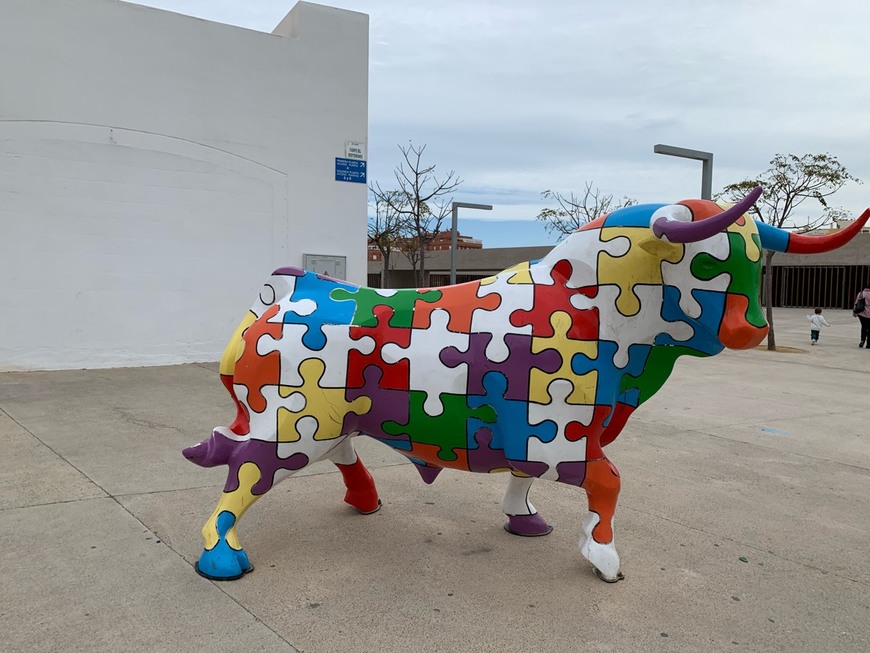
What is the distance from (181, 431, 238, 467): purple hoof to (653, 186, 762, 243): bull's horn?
2107mm

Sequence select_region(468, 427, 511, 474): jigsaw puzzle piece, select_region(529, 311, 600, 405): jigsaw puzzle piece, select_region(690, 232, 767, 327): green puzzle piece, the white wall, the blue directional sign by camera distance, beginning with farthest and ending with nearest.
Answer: the blue directional sign
the white wall
select_region(468, 427, 511, 474): jigsaw puzzle piece
select_region(529, 311, 600, 405): jigsaw puzzle piece
select_region(690, 232, 767, 327): green puzzle piece

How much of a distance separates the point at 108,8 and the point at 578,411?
876 centimetres

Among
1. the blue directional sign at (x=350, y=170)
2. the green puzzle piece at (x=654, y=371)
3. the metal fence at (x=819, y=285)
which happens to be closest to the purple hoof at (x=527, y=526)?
the green puzzle piece at (x=654, y=371)

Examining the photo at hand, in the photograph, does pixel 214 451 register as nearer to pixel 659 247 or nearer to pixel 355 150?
pixel 659 247

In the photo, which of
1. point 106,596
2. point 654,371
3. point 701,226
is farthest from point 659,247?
point 106,596

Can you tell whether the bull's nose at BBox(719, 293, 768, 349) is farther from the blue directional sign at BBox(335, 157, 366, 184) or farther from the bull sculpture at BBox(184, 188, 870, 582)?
the blue directional sign at BBox(335, 157, 366, 184)

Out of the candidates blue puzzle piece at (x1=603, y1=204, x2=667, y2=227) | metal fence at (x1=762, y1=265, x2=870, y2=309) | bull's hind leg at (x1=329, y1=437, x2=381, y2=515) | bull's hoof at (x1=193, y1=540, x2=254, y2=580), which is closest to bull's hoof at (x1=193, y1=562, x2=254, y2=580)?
bull's hoof at (x1=193, y1=540, x2=254, y2=580)

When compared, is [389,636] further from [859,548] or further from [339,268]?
[339,268]

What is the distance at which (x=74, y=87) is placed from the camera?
8555mm

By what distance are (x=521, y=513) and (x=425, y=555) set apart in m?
0.61

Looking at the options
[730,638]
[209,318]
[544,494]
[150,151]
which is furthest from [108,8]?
[730,638]

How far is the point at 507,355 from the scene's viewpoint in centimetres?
286

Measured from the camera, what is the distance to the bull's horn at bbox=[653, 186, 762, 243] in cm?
253

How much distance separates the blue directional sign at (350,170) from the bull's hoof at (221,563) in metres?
8.05
